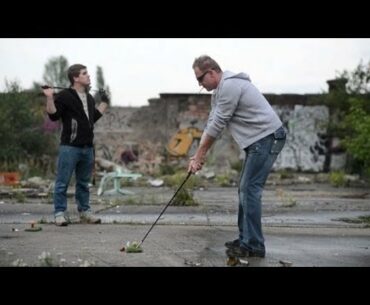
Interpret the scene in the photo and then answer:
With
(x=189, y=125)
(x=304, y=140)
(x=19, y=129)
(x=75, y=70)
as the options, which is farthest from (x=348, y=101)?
(x=75, y=70)

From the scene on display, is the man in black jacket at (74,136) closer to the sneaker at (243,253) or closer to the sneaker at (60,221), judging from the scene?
the sneaker at (60,221)

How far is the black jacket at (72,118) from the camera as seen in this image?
708cm

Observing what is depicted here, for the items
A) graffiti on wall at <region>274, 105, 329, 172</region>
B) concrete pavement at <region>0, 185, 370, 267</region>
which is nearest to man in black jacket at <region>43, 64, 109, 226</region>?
concrete pavement at <region>0, 185, 370, 267</region>

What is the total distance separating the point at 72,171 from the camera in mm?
7164

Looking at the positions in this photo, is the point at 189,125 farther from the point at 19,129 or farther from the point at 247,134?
the point at 247,134

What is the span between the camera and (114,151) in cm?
2266

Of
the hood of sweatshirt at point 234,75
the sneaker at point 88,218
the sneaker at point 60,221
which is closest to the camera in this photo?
the hood of sweatshirt at point 234,75

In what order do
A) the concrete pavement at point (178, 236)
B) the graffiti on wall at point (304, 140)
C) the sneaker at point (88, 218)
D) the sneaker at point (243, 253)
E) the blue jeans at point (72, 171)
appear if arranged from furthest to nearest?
the graffiti on wall at point (304, 140) < the sneaker at point (88, 218) < the blue jeans at point (72, 171) < the sneaker at point (243, 253) < the concrete pavement at point (178, 236)

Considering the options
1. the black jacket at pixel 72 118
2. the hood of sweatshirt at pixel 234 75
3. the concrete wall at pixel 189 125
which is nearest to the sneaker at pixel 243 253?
the hood of sweatshirt at pixel 234 75

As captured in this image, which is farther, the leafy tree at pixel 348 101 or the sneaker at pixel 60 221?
the leafy tree at pixel 348 101

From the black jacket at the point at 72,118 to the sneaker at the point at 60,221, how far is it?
0.89m
